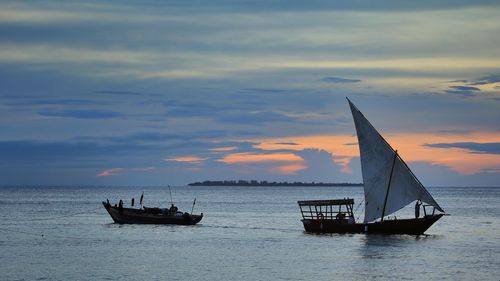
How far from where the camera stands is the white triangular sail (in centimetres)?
5566

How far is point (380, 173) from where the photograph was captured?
185 ft

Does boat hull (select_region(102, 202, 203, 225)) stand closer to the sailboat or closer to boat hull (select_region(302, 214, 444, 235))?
boat hull (select_region(302, 214, 444, 235))

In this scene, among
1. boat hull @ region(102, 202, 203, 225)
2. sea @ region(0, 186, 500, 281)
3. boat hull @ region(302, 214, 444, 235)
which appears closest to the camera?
sea @ region(0, 186, 500, 281)

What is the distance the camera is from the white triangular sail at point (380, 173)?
55.7 meters

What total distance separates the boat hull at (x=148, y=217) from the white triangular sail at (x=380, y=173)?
1898 centimetres

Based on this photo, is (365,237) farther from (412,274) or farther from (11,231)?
(11,231)

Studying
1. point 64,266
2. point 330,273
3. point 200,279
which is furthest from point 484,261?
point 64,266

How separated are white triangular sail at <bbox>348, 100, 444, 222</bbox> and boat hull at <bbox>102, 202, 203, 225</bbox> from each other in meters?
19.0

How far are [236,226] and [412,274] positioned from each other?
124ft

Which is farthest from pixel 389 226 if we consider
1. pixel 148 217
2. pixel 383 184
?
pixel 148 217

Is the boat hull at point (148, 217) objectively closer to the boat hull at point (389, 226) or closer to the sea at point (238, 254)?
the sea at point (238, 254)

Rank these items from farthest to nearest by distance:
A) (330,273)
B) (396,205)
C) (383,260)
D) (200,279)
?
(396,205), (383,260), (330,273), (200,279)

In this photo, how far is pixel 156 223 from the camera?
7138cm

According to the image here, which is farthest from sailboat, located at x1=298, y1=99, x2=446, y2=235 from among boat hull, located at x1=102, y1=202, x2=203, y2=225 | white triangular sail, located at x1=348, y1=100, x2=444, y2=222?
boat hull, located at x1=102, y1=202, x2=203, y2=225
